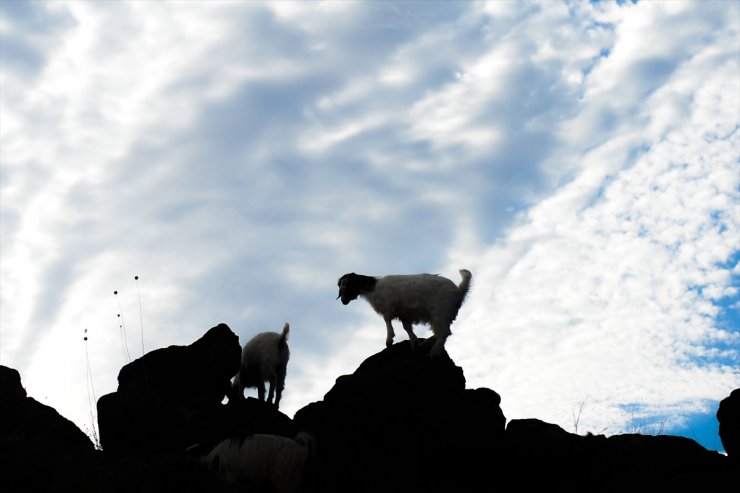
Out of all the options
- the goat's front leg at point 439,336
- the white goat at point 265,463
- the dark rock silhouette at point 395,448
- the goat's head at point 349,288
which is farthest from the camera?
the goat's head at point 349,288

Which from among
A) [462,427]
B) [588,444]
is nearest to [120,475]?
[462,427]

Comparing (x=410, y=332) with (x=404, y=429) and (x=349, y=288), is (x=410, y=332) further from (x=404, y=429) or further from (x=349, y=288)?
(x=404, y=429)

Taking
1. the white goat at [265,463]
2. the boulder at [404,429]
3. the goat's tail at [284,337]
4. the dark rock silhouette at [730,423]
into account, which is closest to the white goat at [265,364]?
the goat's tail at [284,337]

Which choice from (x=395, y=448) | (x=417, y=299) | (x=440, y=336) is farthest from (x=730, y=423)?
(x=417, y=299)

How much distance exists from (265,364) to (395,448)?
19.6 ft

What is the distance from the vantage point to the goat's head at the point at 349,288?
46.8 feet

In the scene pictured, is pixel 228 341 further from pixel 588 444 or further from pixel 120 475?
pixel 588 444

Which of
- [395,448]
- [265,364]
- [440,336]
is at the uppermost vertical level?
[265,364]

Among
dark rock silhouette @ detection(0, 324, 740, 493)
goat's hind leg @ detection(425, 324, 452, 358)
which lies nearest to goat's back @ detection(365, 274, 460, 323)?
goat's hind leg @ detection(425, 324, 452, 358)

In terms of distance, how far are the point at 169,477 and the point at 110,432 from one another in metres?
2.85

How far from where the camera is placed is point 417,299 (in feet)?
44.4

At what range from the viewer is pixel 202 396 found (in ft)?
47.3

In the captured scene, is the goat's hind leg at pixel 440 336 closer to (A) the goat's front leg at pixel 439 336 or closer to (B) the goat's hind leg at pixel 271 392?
(A) the goat's front leg at pixel 439 336

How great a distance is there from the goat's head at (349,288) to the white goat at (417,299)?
0.05 m
